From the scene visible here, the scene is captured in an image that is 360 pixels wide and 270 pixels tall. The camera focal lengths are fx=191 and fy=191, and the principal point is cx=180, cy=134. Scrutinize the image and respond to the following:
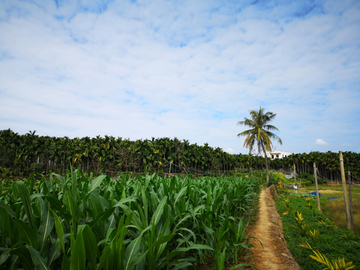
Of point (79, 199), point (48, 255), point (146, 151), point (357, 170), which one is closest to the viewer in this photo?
point (48, 255)

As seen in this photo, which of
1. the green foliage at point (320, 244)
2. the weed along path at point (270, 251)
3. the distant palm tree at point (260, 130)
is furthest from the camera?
the distant palm tree at point (260, 130)

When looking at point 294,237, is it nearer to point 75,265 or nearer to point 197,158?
→ point 75,265

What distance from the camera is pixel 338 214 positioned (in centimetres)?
871

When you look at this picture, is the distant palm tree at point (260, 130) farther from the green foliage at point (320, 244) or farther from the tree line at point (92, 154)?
the green foliage at point (320, 244)

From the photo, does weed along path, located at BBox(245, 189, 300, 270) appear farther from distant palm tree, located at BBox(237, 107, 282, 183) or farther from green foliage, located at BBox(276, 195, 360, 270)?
distant palm tree, located at BBox(237, 107, 282, 183)

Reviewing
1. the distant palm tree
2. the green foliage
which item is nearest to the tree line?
the distant palm tree

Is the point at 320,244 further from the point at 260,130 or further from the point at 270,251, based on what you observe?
the point at 260,130

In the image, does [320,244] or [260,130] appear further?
[260,130]

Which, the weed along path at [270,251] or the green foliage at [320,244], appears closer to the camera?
the weed along path at [270,251]

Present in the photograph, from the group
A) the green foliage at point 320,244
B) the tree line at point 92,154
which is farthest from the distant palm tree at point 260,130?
the green foliage at point 320,244

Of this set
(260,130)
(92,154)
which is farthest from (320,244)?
(92,154)

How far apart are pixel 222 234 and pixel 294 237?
12.8ft

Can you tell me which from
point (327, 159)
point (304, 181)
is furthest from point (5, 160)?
point (327, 159)

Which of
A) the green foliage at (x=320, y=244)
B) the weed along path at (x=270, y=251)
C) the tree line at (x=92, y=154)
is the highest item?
the tree line at (x=92, y=154)
